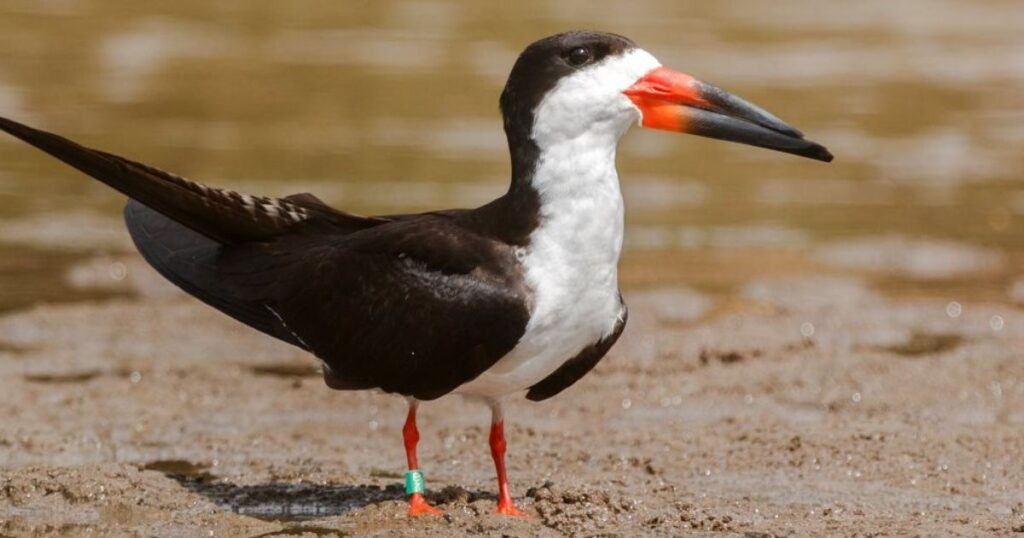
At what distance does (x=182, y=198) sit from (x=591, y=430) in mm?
2177

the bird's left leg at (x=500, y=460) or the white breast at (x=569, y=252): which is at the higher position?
the white breast at (x=569, y=252)

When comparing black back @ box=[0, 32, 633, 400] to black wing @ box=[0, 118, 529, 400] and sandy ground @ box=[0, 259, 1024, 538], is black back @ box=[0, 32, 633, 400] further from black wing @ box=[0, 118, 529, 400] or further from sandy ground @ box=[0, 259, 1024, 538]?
sandy ground @ box=[0, 259, 1024, 538]

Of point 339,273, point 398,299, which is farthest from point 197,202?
point 398,299

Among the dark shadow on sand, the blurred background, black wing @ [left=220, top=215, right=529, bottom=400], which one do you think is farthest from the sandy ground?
the blurred background

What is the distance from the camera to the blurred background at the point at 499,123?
33.7 ft

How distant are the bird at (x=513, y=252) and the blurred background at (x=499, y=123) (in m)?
3.71

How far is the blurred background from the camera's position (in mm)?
10273

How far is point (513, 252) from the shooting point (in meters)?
5.36

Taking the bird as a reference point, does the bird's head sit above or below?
above

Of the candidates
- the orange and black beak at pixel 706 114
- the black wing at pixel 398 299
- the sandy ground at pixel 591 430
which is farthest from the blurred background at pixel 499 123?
the orange and black beak at pixel 706 114

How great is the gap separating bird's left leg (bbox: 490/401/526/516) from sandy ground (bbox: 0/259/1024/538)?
0.08 m

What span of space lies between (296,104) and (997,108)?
5589 millimetres

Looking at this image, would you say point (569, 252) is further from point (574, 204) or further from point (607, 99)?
point (607, 99)

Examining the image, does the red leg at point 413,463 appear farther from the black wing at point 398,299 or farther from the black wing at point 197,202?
the black wing at point 197,202
